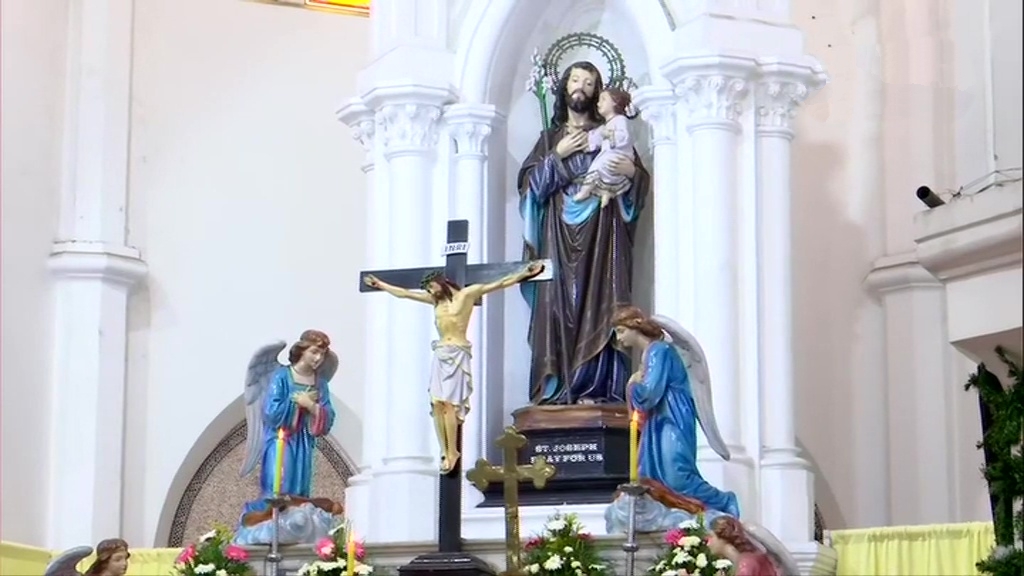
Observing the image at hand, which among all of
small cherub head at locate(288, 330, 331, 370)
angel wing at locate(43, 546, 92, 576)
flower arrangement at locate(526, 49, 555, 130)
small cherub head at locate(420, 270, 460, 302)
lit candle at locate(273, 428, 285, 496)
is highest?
flower arrangement at locate(526, 49, 555, 130)

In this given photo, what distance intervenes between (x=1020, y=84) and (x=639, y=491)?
599cm

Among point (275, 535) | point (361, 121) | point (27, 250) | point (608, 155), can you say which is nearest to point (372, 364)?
point (361, 121)

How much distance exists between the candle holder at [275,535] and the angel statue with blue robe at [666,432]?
1921mm

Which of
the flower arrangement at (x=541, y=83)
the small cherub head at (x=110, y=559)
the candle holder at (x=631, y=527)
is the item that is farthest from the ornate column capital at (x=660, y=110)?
the small cherub head at (x=110, y=559)

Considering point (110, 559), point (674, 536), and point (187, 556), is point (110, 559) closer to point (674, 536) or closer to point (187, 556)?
point (187, 556)

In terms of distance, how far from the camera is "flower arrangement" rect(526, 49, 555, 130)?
1476 centimetres

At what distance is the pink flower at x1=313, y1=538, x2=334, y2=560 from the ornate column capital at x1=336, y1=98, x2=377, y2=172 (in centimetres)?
287

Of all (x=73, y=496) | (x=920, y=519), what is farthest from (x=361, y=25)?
(x=920, y=519)

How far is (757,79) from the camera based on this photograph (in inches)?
548

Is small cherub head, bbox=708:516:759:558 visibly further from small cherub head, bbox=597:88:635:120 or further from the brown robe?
small cherub head, bbox=597:88:635:120

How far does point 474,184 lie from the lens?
47.5 ft

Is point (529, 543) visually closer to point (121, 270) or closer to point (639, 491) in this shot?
point (639, 491)

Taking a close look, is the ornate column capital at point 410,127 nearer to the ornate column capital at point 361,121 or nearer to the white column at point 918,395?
the ornate column capital at point 361,121

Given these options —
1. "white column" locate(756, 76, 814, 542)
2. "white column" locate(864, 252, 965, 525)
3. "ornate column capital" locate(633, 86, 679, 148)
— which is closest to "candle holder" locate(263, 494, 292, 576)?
"white column" locate(756, 76, 814, 542)
